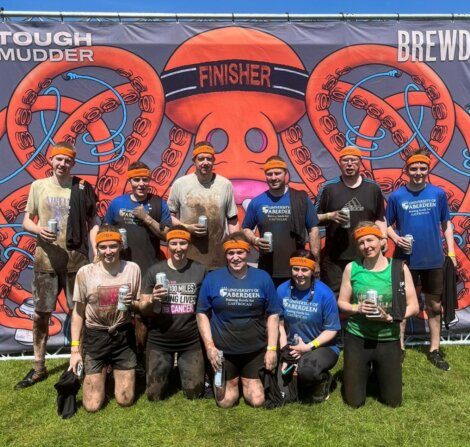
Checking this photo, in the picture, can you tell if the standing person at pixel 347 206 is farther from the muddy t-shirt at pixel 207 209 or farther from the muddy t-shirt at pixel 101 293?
the muddy t-shirt at pixel 101 293

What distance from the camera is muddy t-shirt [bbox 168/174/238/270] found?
4.98 metres

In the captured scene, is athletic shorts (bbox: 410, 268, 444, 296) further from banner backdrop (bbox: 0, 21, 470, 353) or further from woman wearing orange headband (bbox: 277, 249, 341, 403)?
woman wearing orange headband (bbox: 277, 249, 341, 403)

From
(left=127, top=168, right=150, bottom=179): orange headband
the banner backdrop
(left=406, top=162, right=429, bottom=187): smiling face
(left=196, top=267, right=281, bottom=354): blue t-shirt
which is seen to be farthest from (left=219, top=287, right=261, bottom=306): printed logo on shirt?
(left=406, top=162, right=429, bottom=187): smiling face

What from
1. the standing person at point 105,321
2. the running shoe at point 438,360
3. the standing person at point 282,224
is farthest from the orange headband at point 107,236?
the running shoe at point 438,360

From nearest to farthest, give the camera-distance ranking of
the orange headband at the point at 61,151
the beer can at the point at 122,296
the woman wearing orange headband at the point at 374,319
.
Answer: the beer can at the point at 122,296 → the woman wearing orange headband at the point at 374,319 → the orange headband at the point at 61,151

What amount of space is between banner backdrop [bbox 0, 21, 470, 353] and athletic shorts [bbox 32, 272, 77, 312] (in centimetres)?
89

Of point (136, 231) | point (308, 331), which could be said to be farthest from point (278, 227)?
point (136, 231)

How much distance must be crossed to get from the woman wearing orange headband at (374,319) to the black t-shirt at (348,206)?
2.39ft

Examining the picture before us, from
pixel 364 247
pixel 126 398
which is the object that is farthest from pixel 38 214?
pixel 364 247

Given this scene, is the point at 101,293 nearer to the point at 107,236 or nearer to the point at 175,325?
the point at 107,236

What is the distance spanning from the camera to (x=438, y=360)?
521cm

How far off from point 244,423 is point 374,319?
59.5 inches

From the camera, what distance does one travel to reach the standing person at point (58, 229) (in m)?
4.79

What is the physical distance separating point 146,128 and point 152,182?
69cm
